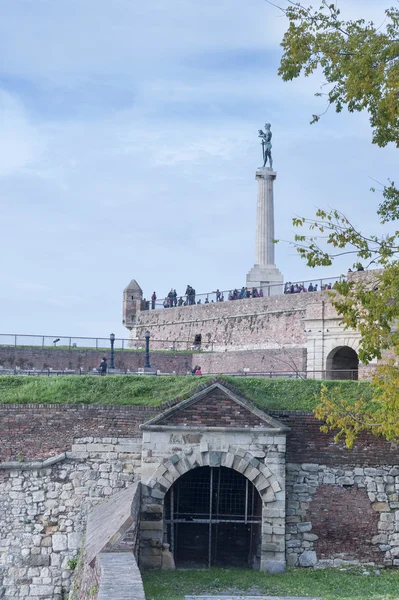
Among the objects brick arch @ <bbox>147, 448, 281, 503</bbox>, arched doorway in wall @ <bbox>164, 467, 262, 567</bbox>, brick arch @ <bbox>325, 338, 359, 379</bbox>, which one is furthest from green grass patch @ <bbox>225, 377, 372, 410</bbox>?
brick arch @ <bbox>325, 338, 359, 379</bbox>

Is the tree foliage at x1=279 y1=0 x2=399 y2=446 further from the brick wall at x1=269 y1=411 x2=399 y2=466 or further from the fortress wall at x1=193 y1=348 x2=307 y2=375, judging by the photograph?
the fortress wall at x1=193 y1=348 x2=307 y2=375

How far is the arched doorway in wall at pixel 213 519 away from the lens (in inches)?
776

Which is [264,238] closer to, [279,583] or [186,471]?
[186,471]

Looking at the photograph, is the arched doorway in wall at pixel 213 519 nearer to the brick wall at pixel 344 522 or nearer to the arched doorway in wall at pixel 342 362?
the brick wall at pixel 344 522

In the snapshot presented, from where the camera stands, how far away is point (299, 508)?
776 inches

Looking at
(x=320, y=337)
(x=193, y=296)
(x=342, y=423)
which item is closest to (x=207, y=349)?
(x=193, y=296)

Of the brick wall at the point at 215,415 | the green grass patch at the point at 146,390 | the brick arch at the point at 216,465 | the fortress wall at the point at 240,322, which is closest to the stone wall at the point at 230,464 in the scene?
the brick arch at the point at 216,465

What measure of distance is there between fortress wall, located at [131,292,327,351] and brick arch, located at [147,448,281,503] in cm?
2079

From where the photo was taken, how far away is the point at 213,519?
19.8m

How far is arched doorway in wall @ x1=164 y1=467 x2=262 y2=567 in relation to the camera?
19703mm

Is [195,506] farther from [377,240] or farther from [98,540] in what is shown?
[377,240]

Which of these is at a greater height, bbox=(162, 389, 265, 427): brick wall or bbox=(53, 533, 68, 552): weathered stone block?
bbox=(162, 389, 265, 427): brick wall

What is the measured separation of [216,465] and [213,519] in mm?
1234

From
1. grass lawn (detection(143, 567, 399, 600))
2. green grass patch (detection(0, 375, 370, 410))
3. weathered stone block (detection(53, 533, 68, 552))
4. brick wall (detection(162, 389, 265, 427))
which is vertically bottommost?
grass lawn (detection(143, 567, 399, 600))
